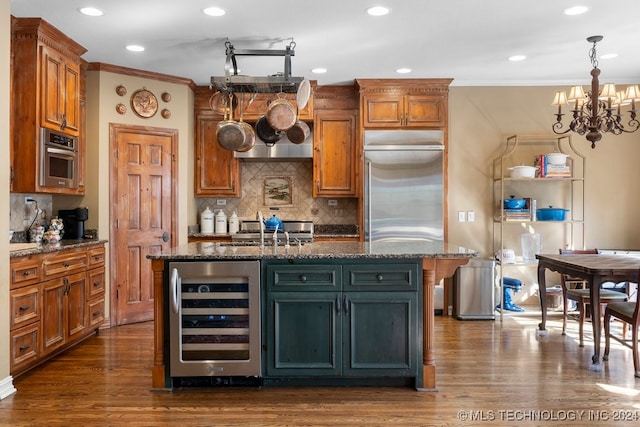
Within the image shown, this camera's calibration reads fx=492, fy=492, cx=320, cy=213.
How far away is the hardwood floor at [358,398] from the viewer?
2723 millimetres

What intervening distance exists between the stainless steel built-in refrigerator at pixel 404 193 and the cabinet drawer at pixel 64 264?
2833 millimetres

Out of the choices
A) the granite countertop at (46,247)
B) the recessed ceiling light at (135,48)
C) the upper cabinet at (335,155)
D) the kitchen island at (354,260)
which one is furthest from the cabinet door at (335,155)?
the kitchen island at (354,260)

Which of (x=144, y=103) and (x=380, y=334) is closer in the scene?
(x=380, y=334)

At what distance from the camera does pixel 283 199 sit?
609cm

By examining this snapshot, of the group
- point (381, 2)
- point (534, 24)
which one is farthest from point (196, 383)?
point (534, 24)

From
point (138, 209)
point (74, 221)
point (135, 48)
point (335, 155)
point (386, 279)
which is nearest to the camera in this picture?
point (386, 279)

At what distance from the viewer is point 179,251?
329 centimetres

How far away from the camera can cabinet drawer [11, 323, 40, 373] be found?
10.7ft

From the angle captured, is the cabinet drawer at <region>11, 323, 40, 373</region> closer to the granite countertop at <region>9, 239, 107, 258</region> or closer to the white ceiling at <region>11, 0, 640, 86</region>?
the granite countertop at <region>9, 239, 107, 258</region>

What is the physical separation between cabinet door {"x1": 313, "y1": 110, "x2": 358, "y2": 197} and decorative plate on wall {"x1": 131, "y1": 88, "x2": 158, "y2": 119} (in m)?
1.80

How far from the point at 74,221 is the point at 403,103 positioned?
3.63 metres

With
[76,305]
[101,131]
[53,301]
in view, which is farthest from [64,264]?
[101,131]

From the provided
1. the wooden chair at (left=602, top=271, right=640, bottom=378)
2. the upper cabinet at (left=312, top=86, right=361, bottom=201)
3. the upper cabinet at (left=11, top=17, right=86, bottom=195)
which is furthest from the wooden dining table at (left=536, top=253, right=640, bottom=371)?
the upper cabinet at (left=11, top=17, right=86, bottom=195)

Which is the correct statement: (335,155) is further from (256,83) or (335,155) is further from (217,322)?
(217,322)
